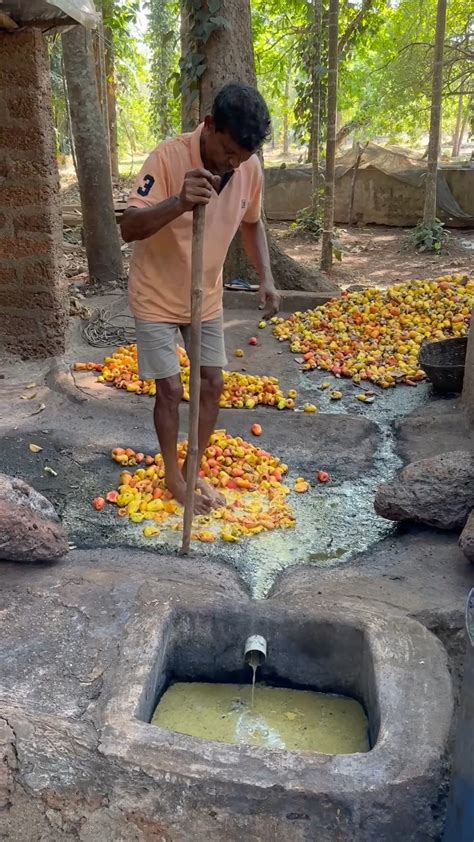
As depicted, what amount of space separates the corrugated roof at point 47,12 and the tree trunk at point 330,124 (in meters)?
4.94

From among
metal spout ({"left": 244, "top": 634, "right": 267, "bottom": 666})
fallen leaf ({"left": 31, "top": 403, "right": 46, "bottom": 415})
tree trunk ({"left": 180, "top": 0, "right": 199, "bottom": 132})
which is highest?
tree trunk ({"left": 180, "top": 0, "right": 199, "bottom": 132})

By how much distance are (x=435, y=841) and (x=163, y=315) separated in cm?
219

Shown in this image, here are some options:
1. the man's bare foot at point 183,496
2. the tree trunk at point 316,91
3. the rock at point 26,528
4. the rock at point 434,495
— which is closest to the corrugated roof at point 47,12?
the man's bare foot at point 183,496

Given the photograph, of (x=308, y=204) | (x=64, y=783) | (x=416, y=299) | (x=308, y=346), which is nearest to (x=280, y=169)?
(x=308, y=204)

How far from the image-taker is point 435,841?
6.42ft

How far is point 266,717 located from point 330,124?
8313 millimetres

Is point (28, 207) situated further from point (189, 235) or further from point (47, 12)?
point (189, 235)

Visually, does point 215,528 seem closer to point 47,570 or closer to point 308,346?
point 47,570

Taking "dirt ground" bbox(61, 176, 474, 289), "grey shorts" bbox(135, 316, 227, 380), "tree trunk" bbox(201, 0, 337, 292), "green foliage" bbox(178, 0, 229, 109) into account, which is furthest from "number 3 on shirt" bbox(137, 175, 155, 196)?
"dirt ground" bbox(61, 176, 474, 289)

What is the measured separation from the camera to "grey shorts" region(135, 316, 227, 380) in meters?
3.18

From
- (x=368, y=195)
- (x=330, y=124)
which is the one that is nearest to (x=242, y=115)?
(x=330, y=124)

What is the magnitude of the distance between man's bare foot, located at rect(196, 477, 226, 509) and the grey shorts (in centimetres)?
68

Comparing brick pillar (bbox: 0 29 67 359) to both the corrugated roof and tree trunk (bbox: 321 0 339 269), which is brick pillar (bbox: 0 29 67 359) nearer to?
the corrugated roof

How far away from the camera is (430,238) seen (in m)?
11.7
